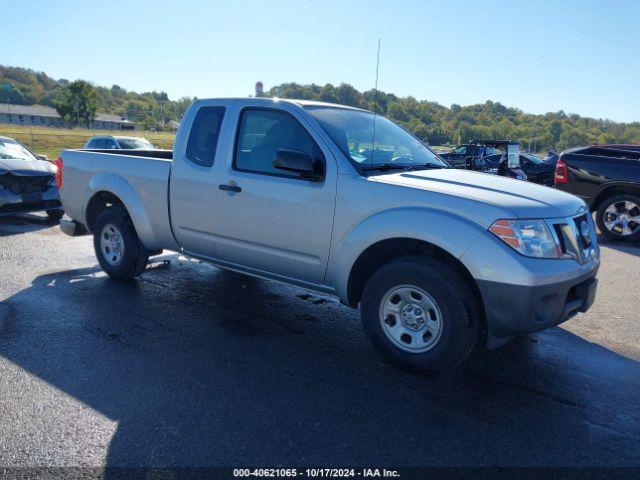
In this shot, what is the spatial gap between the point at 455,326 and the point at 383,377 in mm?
651

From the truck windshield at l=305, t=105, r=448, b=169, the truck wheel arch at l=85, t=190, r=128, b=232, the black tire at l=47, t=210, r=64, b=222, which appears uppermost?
the truck windshield at l=305, t=105, r=448, b=169

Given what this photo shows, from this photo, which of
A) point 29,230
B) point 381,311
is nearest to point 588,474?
point 381,311

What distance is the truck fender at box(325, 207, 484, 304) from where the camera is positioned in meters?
3.46

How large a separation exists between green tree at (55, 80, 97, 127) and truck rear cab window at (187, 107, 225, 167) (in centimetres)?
9244

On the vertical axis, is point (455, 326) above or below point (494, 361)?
above

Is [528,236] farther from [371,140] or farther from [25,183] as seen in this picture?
[25,183]

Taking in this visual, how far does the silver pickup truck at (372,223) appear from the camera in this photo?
11.2ft

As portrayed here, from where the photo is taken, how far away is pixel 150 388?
3510mm

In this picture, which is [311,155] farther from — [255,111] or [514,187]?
[514,187]

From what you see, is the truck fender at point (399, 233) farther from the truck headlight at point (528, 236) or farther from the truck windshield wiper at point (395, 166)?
the truck windshield wiper at point (395, 166)

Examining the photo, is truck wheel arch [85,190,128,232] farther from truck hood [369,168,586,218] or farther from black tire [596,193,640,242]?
black tire [596,193,640,242]

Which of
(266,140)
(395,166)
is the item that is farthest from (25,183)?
(395,166)

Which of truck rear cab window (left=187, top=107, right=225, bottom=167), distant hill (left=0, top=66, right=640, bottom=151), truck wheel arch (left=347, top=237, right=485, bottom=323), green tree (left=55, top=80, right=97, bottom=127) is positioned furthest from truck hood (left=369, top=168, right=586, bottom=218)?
green tree (left=55, top=80, right=97, bottom=127)

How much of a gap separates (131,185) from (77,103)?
92.2m
